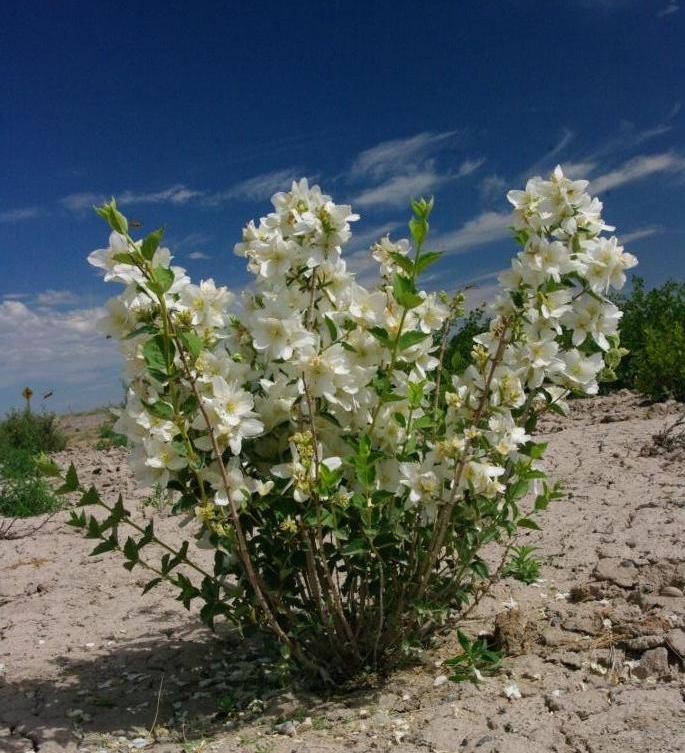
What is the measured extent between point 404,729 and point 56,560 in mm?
3830

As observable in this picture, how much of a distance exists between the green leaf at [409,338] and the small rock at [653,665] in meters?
1.56

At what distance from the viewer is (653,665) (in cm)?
306

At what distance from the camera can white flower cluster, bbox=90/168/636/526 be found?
260 cm

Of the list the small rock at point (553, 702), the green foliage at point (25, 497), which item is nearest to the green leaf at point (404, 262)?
the small rock at point (553, 702)

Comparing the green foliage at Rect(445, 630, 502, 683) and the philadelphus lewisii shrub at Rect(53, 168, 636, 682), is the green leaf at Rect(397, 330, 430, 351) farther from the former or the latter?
the green foliage at Rect(445, 630, 502, 683)

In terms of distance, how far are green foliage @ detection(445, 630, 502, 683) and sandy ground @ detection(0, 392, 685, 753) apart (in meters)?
0.06

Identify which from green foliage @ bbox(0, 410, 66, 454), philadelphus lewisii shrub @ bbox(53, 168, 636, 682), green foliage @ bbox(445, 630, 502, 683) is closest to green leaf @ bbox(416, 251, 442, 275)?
philadelphus lewisii shrub @ bbox(53, 168, 636, 682)

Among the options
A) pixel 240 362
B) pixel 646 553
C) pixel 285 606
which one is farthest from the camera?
pixel 646 553

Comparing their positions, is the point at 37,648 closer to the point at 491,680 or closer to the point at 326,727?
the point at 326,727

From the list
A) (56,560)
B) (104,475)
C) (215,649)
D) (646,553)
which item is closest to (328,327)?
(215,649)

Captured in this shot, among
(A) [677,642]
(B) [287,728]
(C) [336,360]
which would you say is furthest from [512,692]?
(C) [336,360]

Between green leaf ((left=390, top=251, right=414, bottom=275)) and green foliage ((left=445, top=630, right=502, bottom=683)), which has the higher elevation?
green leaf ((left=390, top=251, right=414, bottom=275))

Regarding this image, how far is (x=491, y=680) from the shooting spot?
3.12 meters

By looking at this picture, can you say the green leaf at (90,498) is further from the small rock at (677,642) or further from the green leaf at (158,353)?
the small rock at (677,642)
